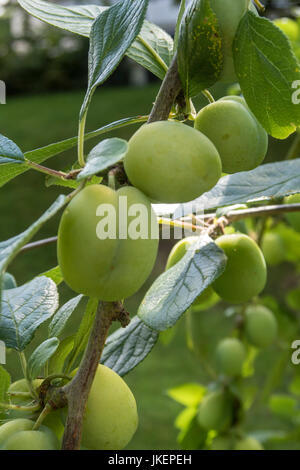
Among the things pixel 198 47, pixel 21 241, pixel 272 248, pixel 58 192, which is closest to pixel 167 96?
pixel 198 47

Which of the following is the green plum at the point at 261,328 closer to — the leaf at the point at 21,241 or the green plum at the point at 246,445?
the green plum at the point at 246,445

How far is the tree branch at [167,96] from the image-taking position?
1.03ft

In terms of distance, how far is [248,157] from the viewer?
0.37 metres

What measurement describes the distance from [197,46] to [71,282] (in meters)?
0.15

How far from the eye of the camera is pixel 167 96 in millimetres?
323

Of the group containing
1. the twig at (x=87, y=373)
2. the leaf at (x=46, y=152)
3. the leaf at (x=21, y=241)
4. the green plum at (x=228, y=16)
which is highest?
the green plum at (x=228, y=16)

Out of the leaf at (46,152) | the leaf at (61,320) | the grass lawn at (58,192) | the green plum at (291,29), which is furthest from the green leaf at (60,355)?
the grass lawn at (58,192)

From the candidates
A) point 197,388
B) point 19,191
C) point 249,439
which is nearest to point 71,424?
point 249,439

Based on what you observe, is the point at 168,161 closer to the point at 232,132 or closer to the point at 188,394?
the point at 232,132

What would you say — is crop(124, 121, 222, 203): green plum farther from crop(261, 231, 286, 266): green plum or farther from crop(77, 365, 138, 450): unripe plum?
crop(261, 231, 286, 266): green plum

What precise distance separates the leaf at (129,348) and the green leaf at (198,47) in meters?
0.19

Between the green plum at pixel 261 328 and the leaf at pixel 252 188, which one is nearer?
the leaf at pixel 252 188

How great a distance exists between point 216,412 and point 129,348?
512 millimetres

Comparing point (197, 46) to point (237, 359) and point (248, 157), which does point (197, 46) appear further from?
point (237, 359)
